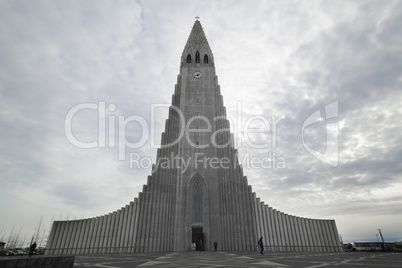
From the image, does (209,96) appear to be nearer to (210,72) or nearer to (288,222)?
(210,72)

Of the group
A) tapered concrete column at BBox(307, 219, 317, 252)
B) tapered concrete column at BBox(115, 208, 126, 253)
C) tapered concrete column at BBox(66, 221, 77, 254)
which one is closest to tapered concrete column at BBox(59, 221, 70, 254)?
tapered concrete column at BBox(66, 221, 77, 254)

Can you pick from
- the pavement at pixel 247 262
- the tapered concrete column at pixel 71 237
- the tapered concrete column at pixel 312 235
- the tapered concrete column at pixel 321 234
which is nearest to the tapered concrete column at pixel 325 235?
the tapered concrete column at pixel 321 234

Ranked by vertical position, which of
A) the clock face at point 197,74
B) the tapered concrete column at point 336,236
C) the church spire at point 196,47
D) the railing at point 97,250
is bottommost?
the railing at point 97,250

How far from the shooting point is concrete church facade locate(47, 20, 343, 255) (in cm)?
2758

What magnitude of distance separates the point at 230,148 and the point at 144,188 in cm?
1312

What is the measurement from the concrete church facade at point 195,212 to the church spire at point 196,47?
8.91 meters

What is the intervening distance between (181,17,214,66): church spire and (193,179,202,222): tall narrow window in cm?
2314

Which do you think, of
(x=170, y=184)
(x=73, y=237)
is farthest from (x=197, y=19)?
(x=73, y=237)

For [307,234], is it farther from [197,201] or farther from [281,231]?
[197,201]

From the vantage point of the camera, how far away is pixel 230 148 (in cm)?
3181

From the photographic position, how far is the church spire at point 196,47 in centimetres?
4205

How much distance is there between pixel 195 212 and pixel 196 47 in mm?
30723

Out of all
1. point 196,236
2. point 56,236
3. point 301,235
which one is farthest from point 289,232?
point 56,236

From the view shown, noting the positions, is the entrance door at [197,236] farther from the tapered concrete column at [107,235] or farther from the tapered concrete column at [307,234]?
the tapered concrete column at [307,234]
